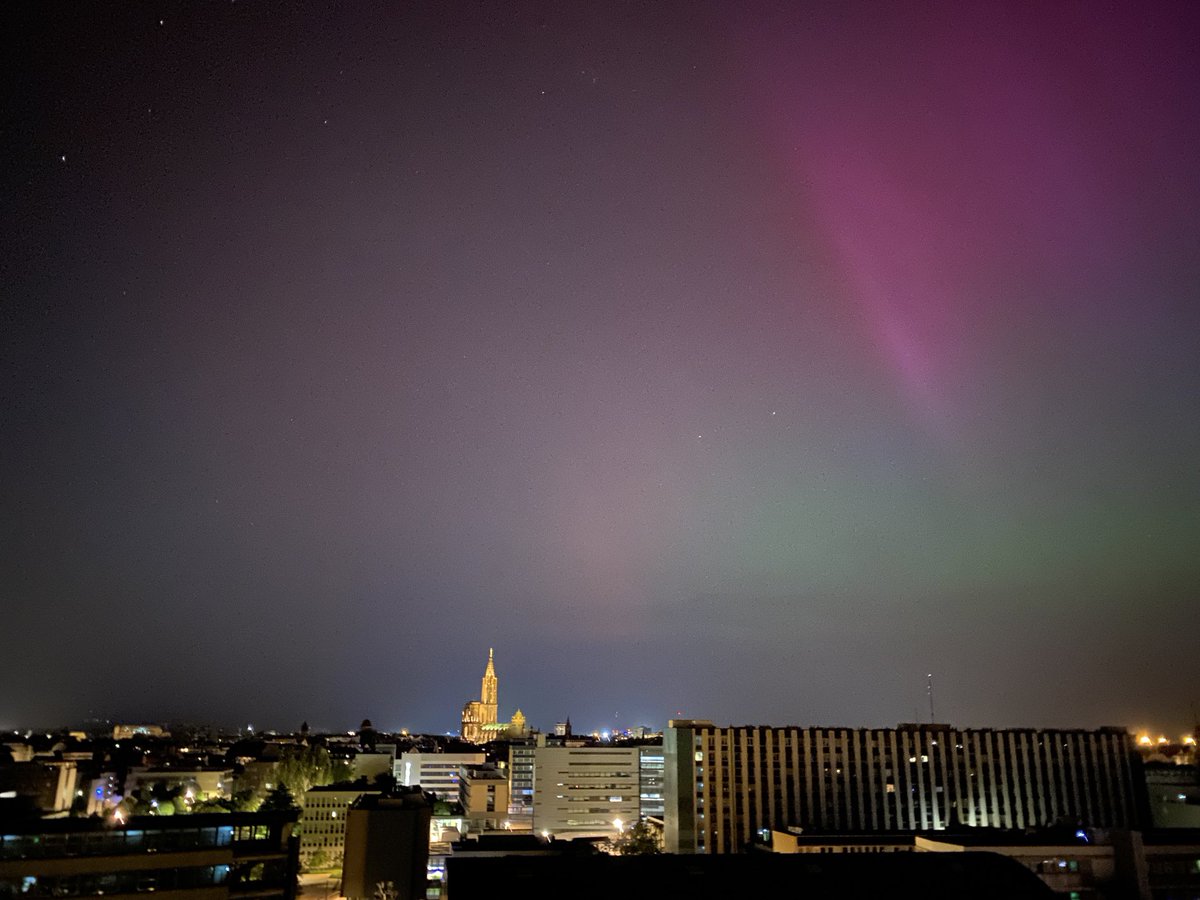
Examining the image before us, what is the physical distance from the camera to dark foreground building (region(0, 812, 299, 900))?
3503 centimetres

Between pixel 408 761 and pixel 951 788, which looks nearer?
pixel 951 788

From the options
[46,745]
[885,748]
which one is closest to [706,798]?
[885,748]

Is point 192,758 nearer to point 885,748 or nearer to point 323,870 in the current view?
point 323,870

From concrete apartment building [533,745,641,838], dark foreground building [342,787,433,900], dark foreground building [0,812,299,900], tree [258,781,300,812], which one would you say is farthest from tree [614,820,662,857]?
concrete apartment building [533,745,641,838]

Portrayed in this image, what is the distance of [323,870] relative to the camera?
71.1 meters

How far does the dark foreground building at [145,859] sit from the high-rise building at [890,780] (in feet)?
124

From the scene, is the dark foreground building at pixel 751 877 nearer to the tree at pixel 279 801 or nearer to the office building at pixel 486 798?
the tree at pixel 279 801

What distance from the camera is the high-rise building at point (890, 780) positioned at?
70.6 m

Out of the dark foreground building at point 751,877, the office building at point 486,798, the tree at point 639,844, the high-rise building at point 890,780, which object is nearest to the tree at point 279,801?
the tree at point 639,844

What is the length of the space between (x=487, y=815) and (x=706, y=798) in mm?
45427

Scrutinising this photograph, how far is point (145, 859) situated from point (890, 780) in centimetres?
5712

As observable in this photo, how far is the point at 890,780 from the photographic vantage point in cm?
7300

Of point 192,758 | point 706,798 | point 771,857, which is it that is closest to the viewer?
point 771,857

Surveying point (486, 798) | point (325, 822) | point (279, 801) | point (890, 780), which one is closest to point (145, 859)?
point (279, 801)
